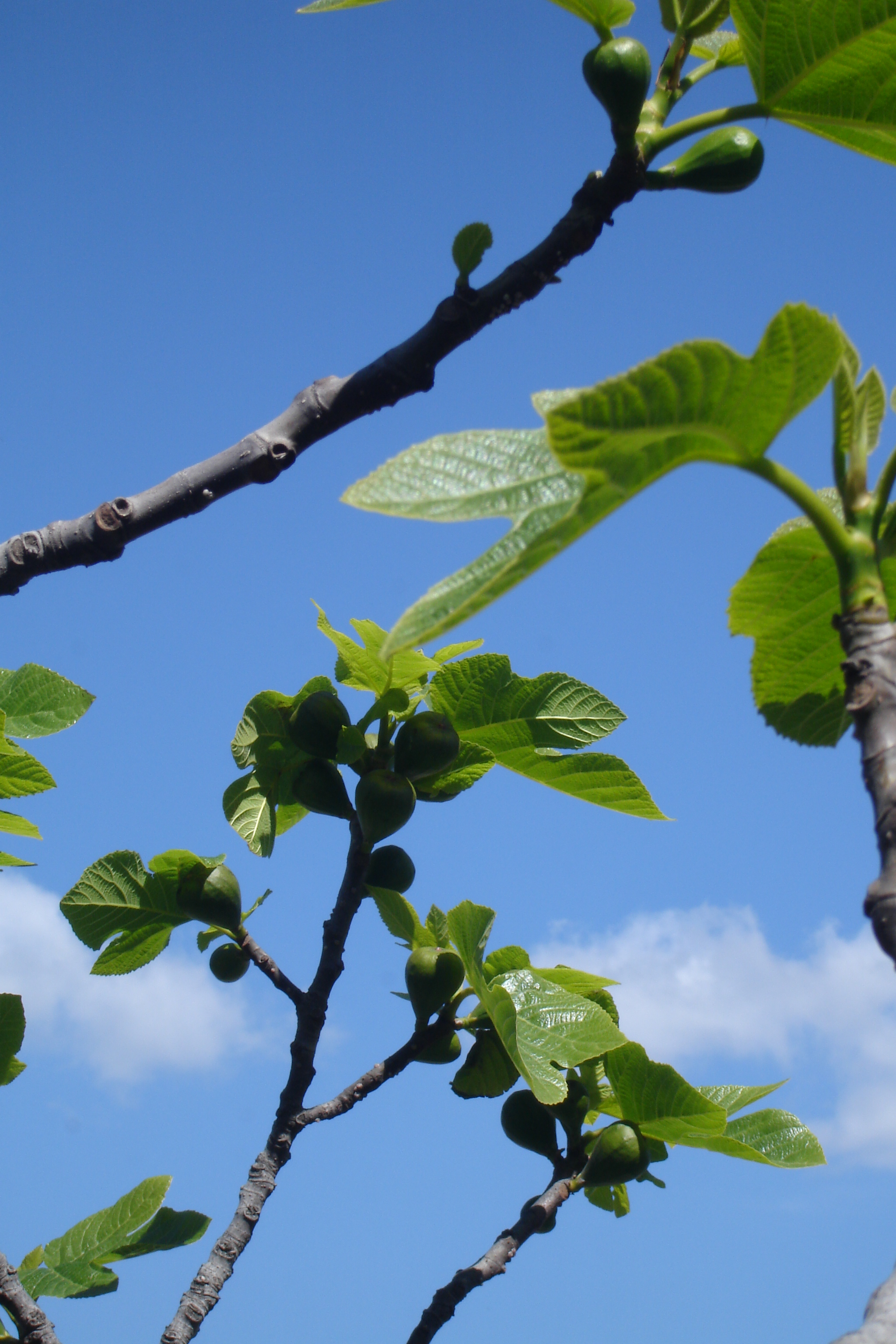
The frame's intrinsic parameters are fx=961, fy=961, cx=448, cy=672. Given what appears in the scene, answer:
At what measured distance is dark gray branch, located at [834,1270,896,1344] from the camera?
0.71 meters

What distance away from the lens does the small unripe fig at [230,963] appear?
1.95 m

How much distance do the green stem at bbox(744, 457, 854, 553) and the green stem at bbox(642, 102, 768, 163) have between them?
815 mm

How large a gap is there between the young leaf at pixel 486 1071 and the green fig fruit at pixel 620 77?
150 centimetres

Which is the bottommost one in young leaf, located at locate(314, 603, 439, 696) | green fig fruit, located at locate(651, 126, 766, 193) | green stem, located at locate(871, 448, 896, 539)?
green stem, located at locate(871, 448, 896, 539)

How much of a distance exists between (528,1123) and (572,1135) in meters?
0.09

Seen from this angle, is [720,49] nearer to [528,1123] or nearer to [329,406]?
[329,406]

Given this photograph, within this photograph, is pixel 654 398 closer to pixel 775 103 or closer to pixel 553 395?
pixel 553 395

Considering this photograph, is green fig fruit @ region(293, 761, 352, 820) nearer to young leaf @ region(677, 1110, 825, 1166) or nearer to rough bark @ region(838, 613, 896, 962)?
young leaf @ region(677, 1110, 825, 1166)

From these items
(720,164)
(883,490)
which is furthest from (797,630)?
(720,164)

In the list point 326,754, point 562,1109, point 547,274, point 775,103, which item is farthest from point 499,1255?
point 775,103

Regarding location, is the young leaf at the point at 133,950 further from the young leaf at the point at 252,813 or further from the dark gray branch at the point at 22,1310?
the dark gray branch at the point at 22,1310

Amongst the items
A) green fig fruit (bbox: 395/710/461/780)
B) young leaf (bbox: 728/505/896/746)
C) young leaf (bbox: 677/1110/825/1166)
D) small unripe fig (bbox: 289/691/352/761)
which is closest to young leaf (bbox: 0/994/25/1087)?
small unripe fig (bbox: 289/691/352/761)

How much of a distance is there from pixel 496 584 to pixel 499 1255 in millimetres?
1520

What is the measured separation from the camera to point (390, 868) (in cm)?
183
